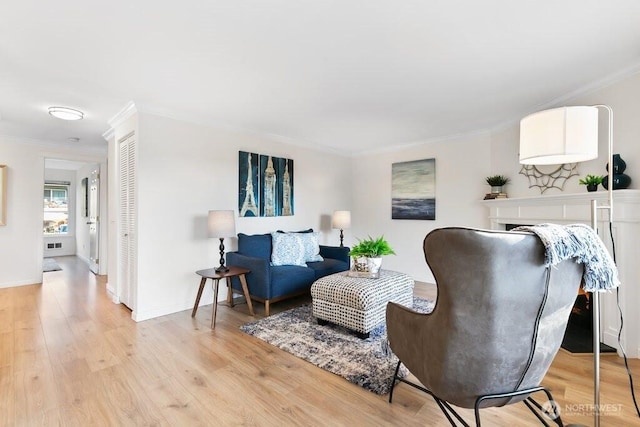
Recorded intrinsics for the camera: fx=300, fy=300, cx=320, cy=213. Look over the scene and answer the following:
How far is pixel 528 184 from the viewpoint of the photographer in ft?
11.9

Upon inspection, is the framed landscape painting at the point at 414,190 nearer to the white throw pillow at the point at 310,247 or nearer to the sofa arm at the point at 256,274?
the white throw pillow at the point at 310,247

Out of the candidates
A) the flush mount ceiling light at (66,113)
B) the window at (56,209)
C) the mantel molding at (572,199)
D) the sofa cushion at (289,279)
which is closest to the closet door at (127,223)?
the flush mount ceiling light at (66,113)

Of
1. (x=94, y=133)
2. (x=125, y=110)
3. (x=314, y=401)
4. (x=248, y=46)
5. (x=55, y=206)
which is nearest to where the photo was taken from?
(x=314, y=401)

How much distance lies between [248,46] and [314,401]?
7.72 ft

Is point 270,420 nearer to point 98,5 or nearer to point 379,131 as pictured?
point 98,5

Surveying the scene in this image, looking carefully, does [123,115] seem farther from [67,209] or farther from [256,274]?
[67,209]

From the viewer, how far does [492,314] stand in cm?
121

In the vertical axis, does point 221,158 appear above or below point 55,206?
above

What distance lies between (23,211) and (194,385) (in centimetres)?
480

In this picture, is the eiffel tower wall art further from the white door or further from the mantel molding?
the white door

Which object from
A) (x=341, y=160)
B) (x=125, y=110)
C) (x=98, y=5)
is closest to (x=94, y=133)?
(x=125, y=110)

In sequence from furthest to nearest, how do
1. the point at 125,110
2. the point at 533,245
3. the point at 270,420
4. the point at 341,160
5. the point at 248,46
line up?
the point at 341,160, the point at 125,110, the point at 248,46, the point at 270,420, the point at 533,245

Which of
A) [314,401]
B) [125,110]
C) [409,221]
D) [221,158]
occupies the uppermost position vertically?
[125,110]

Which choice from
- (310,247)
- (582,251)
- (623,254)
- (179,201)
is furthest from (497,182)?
(179,201)
